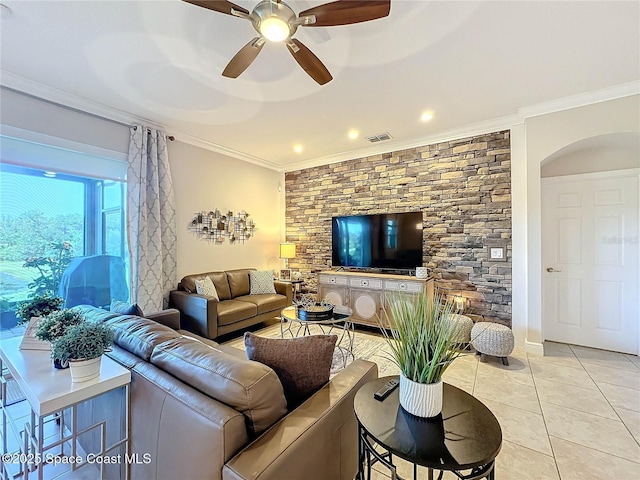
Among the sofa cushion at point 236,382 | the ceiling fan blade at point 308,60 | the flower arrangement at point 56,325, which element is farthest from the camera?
the ceiling fan blade at point 308,60

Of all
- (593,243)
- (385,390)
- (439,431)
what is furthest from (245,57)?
(593,243)

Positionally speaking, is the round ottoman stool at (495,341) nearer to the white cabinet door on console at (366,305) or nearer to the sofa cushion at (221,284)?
the white cabinet door on console at (366,305)

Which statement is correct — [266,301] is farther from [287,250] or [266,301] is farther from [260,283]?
[287,250]

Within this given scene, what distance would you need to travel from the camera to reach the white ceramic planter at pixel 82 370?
1204 mm

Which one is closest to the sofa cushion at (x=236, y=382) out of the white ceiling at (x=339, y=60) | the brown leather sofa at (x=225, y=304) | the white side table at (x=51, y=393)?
the white side table at (x=51, y=393)

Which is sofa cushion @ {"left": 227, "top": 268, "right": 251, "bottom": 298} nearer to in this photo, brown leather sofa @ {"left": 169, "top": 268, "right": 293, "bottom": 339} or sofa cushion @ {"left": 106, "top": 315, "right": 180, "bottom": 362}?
brown leather sofa @ {"left": 169, "top": 268, "right": 293, "bottom": 339}

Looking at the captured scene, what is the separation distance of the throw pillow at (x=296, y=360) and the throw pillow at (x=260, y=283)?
330 cm

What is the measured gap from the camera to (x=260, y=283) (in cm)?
451

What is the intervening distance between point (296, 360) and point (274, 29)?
1855mm

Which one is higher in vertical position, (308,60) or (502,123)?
(502,123)

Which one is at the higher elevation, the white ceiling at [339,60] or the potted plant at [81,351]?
the white ceiling at [339,60]

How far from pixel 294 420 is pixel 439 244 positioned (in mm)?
3546

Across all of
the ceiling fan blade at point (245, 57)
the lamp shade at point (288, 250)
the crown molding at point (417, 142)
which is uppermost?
the crown molding at point (417, 142)

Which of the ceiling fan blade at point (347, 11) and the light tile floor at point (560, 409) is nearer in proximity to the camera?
the ceiling fan blade at point (347, 11)
